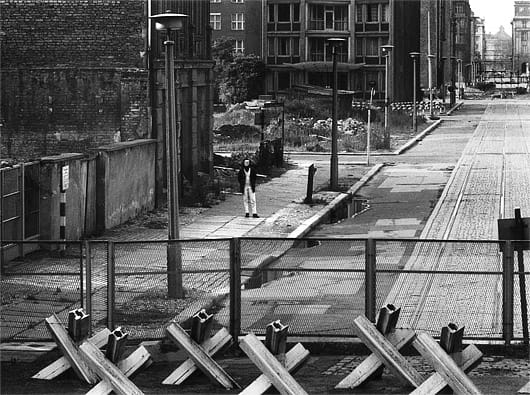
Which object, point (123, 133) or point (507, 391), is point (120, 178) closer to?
point (123, 133)

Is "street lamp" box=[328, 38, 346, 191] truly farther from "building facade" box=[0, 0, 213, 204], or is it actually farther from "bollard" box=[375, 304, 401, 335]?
"bollard" box=[375, 304, 401, 335]

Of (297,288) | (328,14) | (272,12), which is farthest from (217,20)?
(297,288)

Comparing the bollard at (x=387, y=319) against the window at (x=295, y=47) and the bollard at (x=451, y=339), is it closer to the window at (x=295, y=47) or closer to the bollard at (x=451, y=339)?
the bollard at (x=451, y=339)

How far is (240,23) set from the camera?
98.2 m

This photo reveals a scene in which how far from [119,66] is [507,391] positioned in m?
20.0

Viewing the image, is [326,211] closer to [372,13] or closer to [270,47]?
[372,13]

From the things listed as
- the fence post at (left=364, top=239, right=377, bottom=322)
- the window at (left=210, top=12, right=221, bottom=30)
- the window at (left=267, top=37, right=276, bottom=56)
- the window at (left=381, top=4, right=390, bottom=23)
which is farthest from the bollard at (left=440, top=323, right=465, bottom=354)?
the window at (left=210, top=12, right=221, bottom=30)

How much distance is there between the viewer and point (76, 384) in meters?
12.8

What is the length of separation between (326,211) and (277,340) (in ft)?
Answer: 64.4

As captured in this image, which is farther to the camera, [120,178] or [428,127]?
[428,127]

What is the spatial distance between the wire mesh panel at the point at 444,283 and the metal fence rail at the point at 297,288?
1 cm

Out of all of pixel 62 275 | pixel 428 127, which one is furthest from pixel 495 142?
pixel 62 275

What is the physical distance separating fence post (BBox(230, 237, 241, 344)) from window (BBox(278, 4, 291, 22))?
79.1 m

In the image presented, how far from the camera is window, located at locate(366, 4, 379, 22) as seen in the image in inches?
3499
